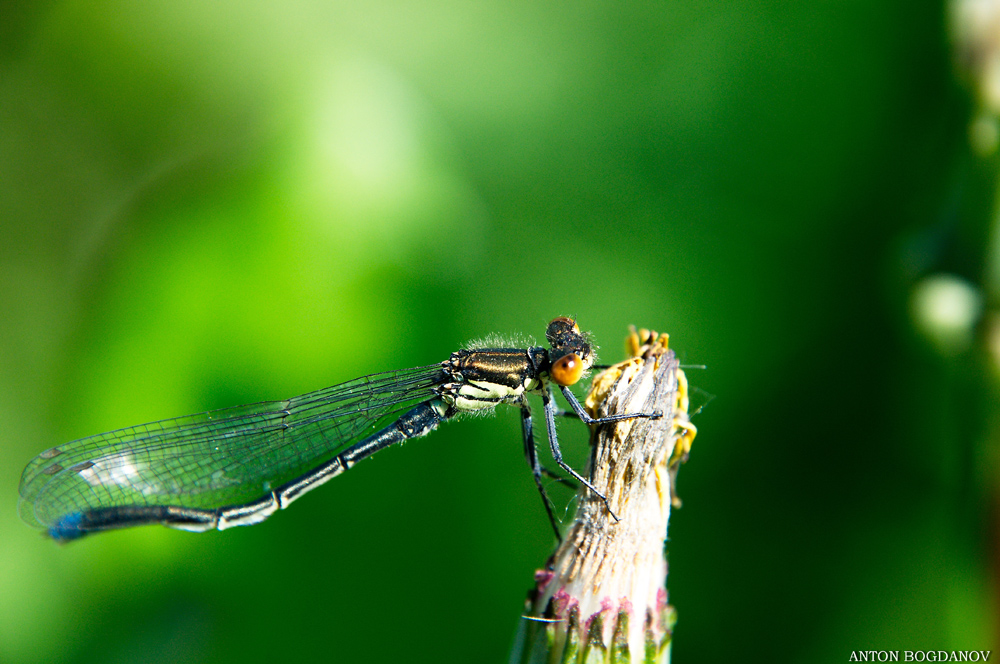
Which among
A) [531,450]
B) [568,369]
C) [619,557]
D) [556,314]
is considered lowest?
[619,557]

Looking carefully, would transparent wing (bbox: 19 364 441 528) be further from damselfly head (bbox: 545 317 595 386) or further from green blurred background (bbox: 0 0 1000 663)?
damselfly head (bbox: 545 317 595 386)

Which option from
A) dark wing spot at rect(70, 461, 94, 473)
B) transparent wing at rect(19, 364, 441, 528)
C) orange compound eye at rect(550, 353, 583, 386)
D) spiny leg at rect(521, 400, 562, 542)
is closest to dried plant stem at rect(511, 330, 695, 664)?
orange compound eye at rect(550, 353, 583, 386)

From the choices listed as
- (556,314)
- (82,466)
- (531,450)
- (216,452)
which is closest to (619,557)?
(531,450)

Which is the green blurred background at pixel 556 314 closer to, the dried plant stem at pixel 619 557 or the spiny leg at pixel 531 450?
the spiny leg at pixel 531 450

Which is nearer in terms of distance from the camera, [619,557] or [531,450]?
[619,557]

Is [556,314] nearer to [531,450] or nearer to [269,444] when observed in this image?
[531,450]

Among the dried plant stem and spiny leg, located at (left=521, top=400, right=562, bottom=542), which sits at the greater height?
spiny leg, located at (left=521, top=400, right=562, bottom=542)

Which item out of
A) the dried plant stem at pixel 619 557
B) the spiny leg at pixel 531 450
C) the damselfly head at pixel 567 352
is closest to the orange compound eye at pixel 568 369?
the damselfly head at pixel 567 352
